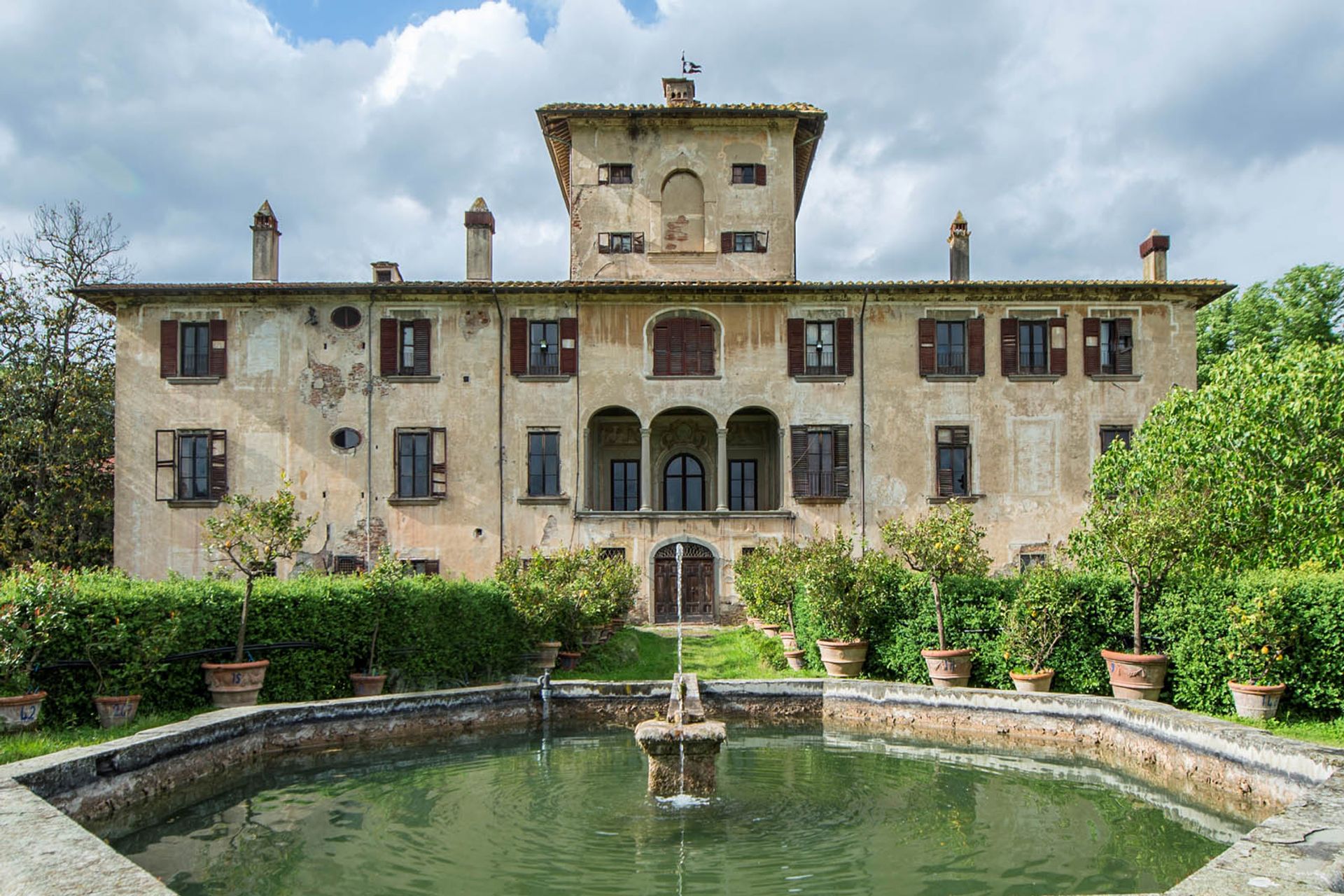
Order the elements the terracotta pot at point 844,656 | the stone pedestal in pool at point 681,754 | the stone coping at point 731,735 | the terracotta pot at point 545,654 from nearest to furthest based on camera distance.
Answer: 1. the stone coping at point 731,735
2. the stone pedestal in pool at point 681,754
3. the terracotta pot at point 844,656
4. the terracotta pot at point 545,654

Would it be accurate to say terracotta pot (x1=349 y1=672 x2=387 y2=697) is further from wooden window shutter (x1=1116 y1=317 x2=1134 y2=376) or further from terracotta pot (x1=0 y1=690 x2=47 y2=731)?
wooden window shutter (x1=1116 y1=317 x2=1134 y2=376)

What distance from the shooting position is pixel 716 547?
24.9 meters

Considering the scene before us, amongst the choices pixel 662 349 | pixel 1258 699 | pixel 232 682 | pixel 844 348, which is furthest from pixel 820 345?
pixel 232 682

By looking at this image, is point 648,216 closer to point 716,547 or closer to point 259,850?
point 716,547

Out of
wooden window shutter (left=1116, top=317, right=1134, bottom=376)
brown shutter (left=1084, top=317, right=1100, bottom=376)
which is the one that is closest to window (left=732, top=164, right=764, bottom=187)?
brown shutter (left=1084, top=317, right=1100, bottom=376)

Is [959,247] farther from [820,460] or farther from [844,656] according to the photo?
[844,656]

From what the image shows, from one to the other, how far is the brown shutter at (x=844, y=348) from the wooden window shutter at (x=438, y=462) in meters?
9.93

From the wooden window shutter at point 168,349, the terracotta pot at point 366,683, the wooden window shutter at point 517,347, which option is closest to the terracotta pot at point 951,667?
the terracotta pot at point 366,683

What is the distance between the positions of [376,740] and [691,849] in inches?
200

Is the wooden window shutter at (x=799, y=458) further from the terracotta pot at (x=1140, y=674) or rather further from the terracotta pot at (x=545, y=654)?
the terracotta pot at (x=1140, y=674)

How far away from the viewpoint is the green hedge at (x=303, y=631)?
1023 centimetres

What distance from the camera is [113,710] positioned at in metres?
10.1

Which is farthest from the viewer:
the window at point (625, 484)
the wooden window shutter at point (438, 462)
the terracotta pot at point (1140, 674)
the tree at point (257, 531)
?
the window at point (625, 484)

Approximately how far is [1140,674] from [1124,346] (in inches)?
638
